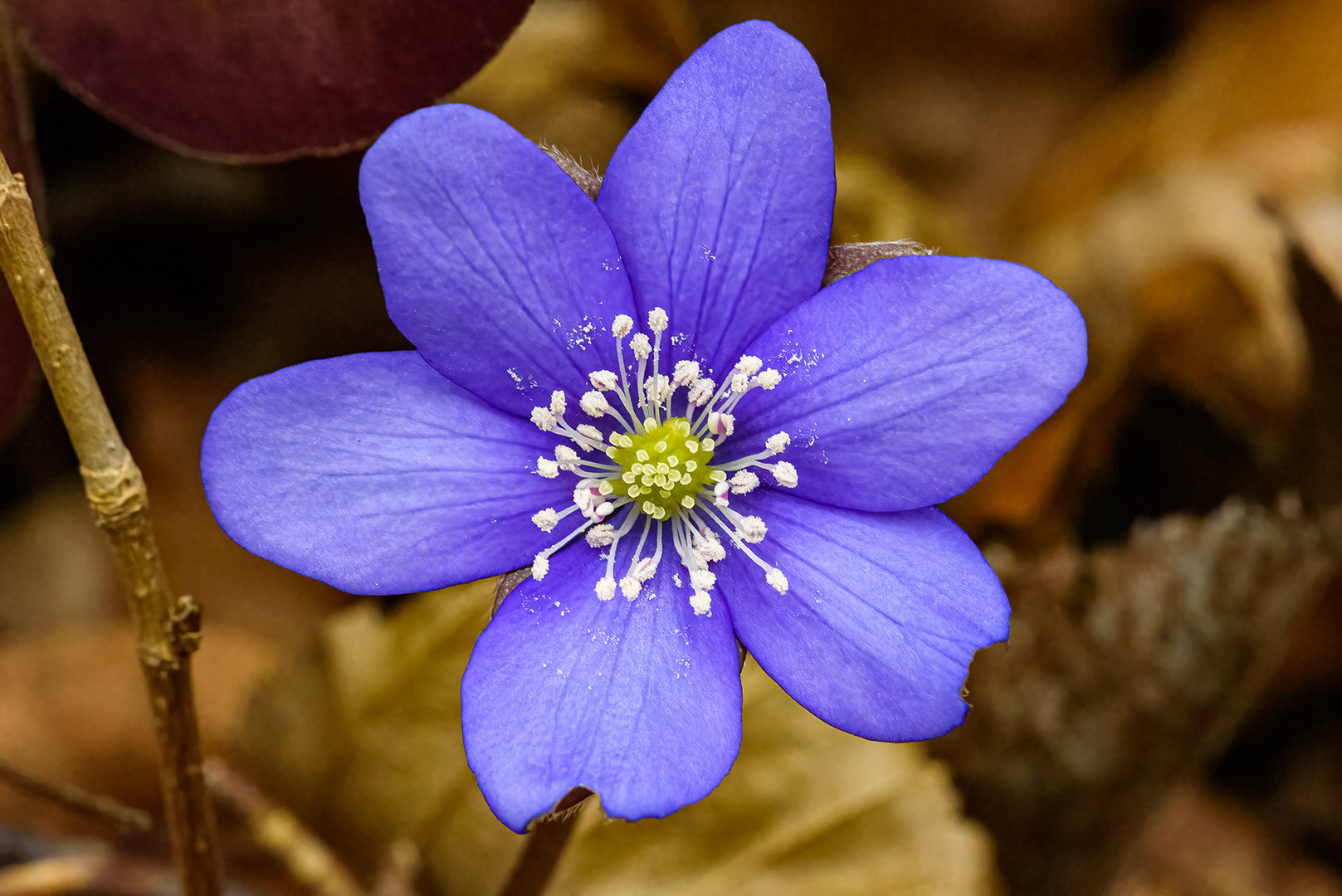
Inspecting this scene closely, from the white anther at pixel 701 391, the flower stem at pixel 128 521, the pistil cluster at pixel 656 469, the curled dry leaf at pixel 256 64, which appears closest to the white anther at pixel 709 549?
the pistil cluster at pixel 656 469

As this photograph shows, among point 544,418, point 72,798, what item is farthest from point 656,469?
point 72,798

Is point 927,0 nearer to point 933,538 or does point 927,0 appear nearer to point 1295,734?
point 1295,734

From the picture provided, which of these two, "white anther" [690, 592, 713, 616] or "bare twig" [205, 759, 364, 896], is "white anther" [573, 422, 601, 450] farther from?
"bare twig" [205, 759, 364, 896]

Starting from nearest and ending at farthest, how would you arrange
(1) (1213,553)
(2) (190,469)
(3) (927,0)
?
(1) (1213,553), (2) (190,469), (3) (927,0)

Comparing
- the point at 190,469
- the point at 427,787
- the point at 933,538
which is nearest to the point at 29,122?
the point at 190,469

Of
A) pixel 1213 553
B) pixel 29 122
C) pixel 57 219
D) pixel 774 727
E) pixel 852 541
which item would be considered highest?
pixel 29 122

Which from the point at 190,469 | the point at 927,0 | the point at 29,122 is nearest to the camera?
the point at 29,122
